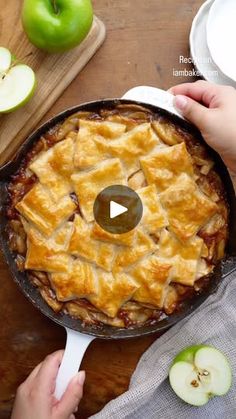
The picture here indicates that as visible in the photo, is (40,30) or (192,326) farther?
(192,326)

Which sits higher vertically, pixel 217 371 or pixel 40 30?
pixel 40 30

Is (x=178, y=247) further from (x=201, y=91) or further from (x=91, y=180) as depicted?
(x=201, y=91)

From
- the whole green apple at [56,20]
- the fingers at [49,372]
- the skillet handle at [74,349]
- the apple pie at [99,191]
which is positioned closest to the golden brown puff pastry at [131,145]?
the apple pie at [99,191]

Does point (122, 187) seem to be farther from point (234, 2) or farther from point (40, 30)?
point (234, 2)

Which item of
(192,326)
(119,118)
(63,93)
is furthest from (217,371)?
(63,93)

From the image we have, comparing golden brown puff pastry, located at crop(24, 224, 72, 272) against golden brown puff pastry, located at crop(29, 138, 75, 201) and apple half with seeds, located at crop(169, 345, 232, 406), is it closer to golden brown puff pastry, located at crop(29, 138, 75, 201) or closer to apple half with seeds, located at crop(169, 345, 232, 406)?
golden brown puff pastry, located at crop(29, 138, 75, 201)

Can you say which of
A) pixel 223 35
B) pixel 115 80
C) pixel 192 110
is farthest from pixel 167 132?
pixel 223 35

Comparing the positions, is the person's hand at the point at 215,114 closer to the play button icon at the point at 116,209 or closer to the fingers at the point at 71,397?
the play button icon at the point at 116,209
